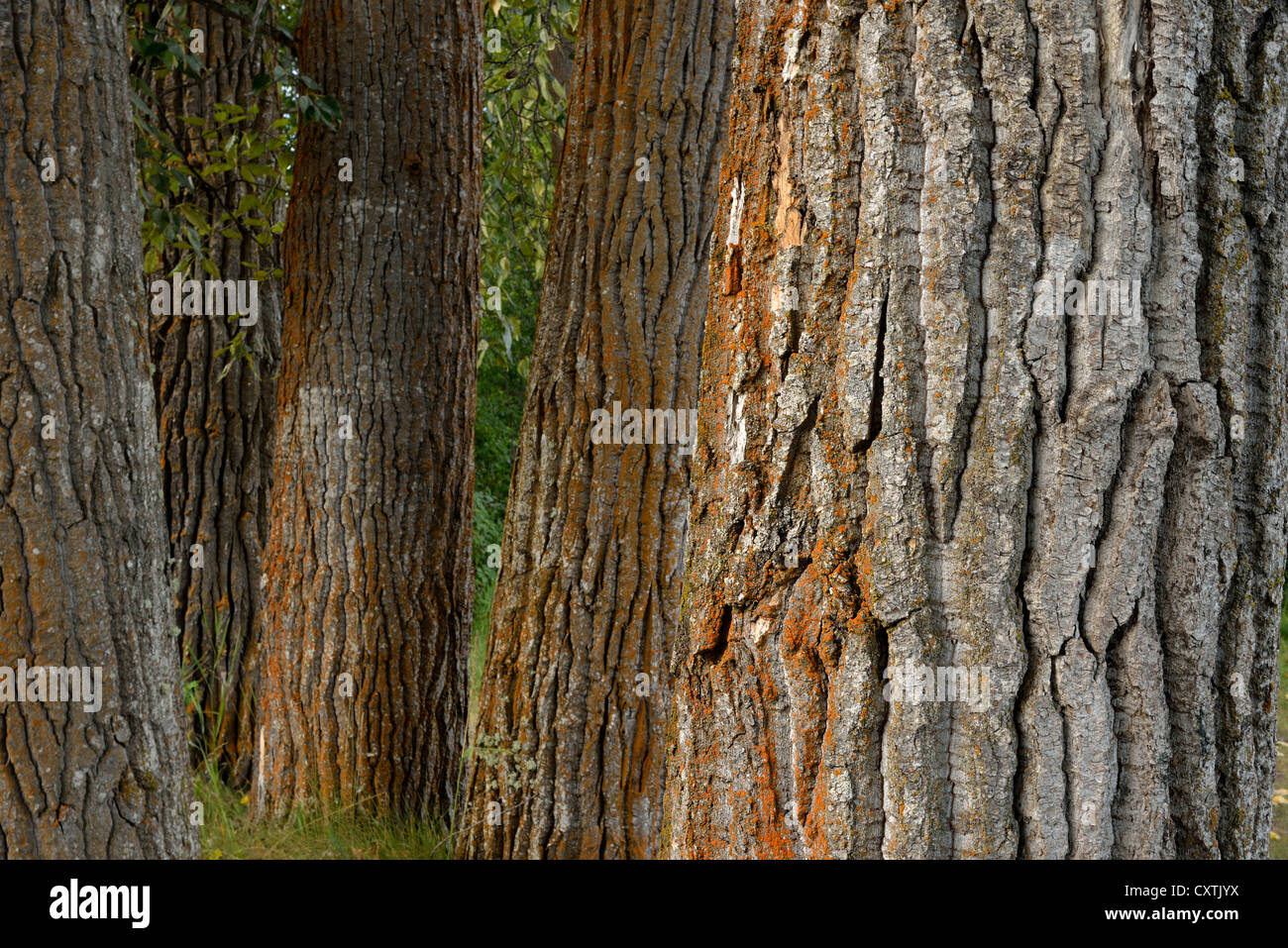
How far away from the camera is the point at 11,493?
2.70 metres

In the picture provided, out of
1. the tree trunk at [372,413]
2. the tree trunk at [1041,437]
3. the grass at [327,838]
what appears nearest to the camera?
the tree trunk at [1041,437]

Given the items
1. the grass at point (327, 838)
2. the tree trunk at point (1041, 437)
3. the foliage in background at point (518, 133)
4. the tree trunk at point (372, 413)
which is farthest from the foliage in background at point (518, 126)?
the tree trunk at point (1041, 437)

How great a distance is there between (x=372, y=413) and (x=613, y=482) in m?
1.14

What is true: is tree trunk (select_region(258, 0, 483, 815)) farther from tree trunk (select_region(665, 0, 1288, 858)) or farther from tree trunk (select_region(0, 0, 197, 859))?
tree trunk (select_region(665, 0, 1288, 858))

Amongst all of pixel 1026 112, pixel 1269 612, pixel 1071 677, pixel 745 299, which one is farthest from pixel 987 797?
pixel 1026 112

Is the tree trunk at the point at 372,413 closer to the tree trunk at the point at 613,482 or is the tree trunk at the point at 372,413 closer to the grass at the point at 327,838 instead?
the grass at the point at 327,838

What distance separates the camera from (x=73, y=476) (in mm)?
2750

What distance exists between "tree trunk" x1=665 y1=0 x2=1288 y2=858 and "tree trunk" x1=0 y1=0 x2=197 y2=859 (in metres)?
2.06

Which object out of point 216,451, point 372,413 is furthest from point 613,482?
point 216,451

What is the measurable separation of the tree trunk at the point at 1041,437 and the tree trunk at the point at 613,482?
8.22ft

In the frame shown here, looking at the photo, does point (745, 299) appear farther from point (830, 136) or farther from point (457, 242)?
point (457, 242)

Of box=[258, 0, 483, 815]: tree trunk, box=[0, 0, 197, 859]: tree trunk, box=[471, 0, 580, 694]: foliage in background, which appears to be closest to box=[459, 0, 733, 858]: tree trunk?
box=[258, 0, 483, 815]: tree trunk

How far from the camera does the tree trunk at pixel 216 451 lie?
5270mm

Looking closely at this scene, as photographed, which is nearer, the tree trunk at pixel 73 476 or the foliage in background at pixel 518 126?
the tree trunk at pixel 73 476
